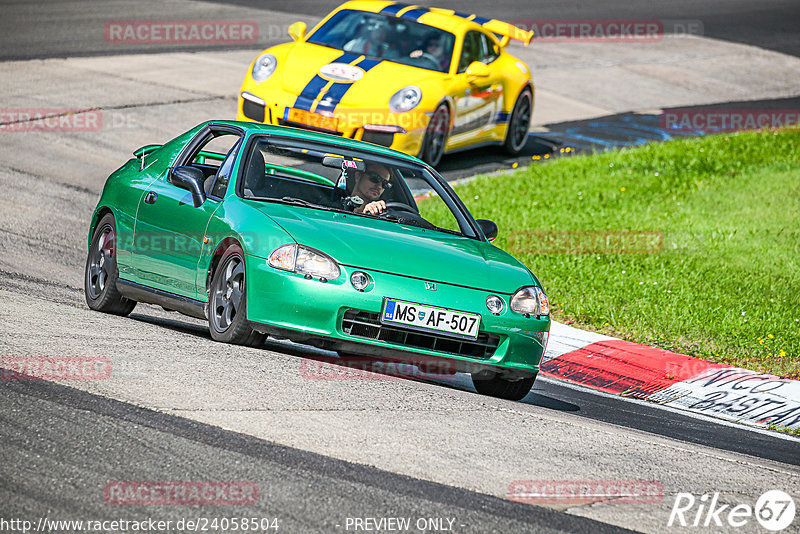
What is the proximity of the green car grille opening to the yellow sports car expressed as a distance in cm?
688

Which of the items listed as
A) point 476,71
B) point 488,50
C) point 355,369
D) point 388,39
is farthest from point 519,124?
point 355,369

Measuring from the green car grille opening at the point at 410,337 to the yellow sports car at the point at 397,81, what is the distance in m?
6.88

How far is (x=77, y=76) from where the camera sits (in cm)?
1744

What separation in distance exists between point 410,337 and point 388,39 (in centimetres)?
889

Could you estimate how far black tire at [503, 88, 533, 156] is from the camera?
1698 centimetres

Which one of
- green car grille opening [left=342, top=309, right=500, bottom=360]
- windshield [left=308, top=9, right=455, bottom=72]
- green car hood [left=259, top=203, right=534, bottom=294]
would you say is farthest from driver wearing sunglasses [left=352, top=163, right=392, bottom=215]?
windshield [left=308, top=9, right=455, bottom=72]

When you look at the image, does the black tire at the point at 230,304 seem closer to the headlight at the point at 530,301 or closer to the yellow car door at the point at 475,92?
the headlight at the point at 530,301

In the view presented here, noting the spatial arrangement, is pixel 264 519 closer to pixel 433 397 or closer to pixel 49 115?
pixel 433 397

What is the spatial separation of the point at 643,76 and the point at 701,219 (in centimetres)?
1125

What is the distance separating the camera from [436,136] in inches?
583

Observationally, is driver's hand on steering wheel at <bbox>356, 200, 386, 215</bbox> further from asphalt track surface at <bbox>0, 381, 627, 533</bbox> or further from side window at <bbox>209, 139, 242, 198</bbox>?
asphalt track surface at <bbox>0, 381, 627, 533</bbox>

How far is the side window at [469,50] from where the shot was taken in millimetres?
15437

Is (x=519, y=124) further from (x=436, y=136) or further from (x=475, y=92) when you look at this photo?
(x=436, y=136)

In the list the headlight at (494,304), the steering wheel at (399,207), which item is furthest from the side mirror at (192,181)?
the headlight at (494,304)
